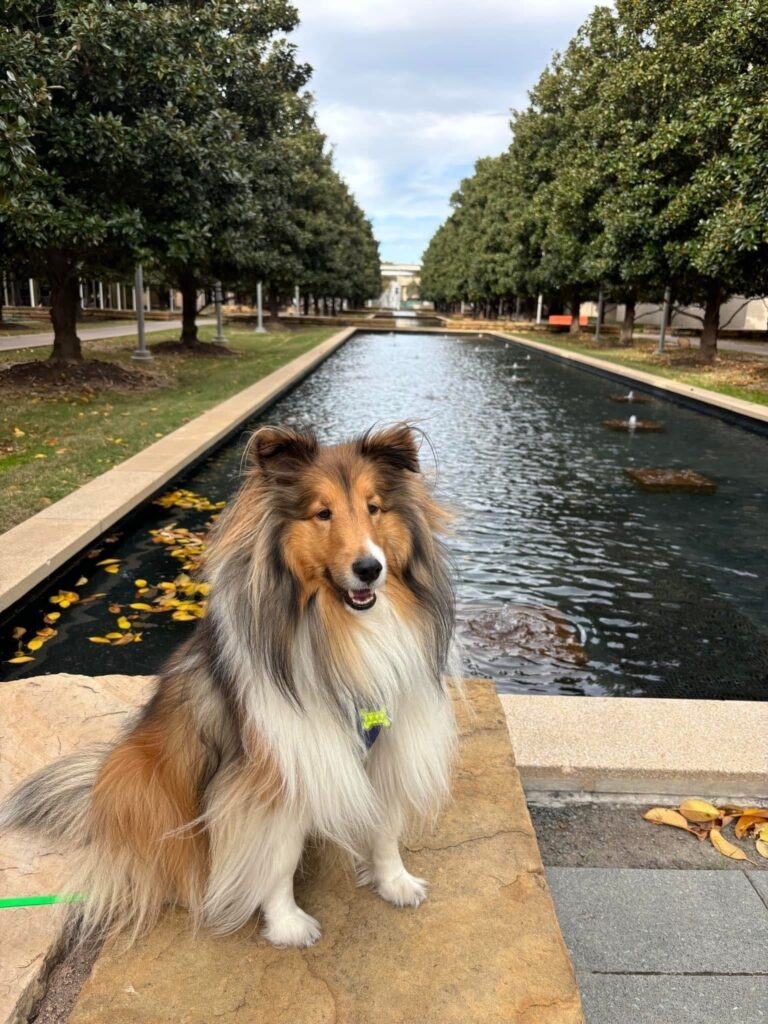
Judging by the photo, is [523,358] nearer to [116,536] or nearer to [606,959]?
[116,536]

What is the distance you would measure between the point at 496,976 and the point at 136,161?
12150mm

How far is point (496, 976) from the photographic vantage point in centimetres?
202

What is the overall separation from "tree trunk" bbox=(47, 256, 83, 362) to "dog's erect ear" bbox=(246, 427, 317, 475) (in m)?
14.0

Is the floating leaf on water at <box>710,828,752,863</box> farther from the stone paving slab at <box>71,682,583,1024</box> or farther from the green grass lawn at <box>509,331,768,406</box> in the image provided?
the green grass lawn at <box>509,331,768,406</box>

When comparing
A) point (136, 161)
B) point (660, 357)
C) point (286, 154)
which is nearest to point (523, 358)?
point (660, 357)

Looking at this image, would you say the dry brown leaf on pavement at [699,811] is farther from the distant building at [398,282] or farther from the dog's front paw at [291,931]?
the distant building at [398,282]

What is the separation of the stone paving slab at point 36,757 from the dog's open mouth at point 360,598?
1.28m

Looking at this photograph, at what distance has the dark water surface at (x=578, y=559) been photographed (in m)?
4.75

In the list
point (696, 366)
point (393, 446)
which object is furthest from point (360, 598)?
point (696, 366)

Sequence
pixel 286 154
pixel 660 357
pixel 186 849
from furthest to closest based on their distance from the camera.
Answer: pixel 660 357, pixel 286 154, pixel 186 849

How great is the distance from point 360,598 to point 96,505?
207 inches

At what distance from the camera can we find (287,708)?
2.03 meters

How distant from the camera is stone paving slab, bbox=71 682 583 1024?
1.91 m

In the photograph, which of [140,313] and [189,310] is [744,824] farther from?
[189,310]
